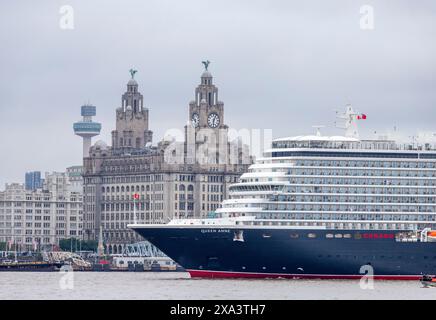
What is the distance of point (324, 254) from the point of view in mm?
124562

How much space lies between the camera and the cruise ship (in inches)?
4916

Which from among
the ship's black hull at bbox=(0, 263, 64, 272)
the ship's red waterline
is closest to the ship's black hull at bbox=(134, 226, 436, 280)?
the ship's red waterline

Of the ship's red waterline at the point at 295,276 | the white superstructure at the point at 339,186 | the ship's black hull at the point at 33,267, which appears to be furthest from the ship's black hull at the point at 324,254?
the ship's black hull at the point at 33,267

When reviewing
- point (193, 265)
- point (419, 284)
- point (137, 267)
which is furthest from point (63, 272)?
point (419, 284)

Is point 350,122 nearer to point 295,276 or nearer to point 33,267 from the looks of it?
point 295,276

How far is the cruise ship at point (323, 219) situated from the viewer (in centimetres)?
12488

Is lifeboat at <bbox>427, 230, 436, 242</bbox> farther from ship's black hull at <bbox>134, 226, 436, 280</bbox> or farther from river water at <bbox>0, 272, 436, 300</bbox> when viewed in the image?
river water at <bbox>0, 272, 436, 300</bbox>

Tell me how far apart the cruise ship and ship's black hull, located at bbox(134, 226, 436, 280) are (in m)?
0.08

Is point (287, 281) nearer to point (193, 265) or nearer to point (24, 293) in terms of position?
point (193, 265)

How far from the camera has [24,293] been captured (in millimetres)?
107812

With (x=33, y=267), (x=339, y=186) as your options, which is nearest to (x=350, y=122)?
(x=339, y=186)

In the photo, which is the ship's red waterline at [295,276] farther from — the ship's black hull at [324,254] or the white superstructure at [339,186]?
the white superstructure at [339,186]
